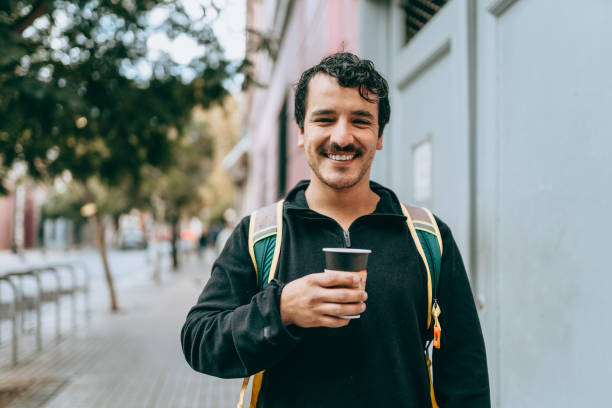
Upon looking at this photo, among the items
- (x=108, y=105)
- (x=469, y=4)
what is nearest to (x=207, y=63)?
(x=108, y=105)

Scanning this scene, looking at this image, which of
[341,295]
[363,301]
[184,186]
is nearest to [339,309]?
[341,295]

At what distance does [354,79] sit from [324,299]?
2.19 feet

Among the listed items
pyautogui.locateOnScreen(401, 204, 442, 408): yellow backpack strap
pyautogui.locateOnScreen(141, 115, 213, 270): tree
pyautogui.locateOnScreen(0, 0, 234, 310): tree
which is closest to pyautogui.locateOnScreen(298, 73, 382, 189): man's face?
pyautogui.locateOnScreen(401, 204, 442, 408): yellow backpack strap

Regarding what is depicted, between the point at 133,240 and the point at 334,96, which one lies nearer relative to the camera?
the point at 334,96

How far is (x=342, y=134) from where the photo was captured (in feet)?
5.07

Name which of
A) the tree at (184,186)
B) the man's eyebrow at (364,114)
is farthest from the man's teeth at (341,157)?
the tree at (184,186)

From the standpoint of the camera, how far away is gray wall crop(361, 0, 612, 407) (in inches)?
71.1

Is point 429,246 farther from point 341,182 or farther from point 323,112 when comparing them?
point 323,112

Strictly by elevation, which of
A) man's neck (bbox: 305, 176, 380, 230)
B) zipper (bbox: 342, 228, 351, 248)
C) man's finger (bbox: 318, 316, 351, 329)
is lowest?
man's finger (bbox: 318, 316, 351, 329)

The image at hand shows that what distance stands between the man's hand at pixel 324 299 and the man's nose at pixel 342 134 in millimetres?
444

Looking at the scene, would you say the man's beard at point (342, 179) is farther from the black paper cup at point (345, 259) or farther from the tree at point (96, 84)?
the tree at point (96, 84)

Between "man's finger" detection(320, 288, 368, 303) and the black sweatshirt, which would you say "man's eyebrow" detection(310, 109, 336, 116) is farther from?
"man's finger" detection(320, 288, 368, 303)

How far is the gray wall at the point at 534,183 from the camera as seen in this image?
1.80m

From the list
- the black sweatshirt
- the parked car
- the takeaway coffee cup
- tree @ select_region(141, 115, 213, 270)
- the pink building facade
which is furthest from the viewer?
the parked car
